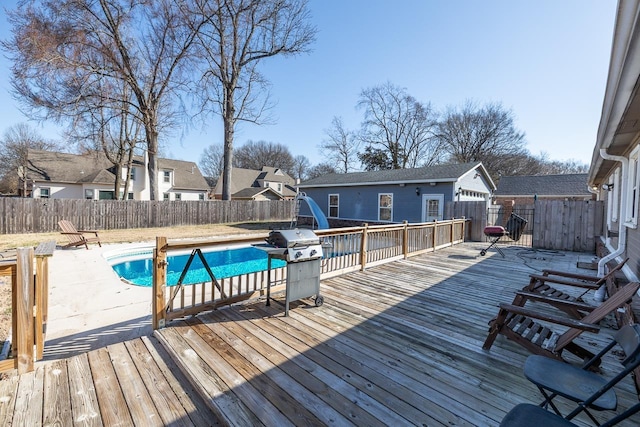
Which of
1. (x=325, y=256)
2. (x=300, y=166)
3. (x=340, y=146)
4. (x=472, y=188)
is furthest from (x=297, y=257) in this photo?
(x=300, y=166)

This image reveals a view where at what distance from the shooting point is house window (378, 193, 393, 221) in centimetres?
1433

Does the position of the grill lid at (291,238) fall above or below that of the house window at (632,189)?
below

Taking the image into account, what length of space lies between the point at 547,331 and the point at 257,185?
32.1m

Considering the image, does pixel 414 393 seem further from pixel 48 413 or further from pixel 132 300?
pixel 132 300

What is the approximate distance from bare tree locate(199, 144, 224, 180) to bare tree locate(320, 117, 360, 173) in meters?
21.0

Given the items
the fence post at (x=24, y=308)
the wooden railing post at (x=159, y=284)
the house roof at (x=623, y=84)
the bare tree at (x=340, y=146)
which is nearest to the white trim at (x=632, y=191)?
the house roof at (x=623, y=84)

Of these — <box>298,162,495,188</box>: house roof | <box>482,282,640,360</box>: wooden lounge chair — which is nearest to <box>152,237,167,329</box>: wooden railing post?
<box>482,282,640,360</box>: wooden lounge chair

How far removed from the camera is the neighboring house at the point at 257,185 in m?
29.5

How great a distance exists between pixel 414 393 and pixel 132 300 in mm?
4896

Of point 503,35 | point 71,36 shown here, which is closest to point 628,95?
point 503,35

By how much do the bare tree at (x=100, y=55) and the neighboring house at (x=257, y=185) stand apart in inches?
500

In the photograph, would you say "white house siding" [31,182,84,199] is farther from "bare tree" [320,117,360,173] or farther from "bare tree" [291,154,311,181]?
"bare tree" [291,154,311,181]

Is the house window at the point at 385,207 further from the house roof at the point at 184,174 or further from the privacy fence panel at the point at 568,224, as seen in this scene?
the house roof at the point at 184,174

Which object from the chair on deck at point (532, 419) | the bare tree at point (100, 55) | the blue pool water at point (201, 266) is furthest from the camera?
the bare tree at point (100, 55)
